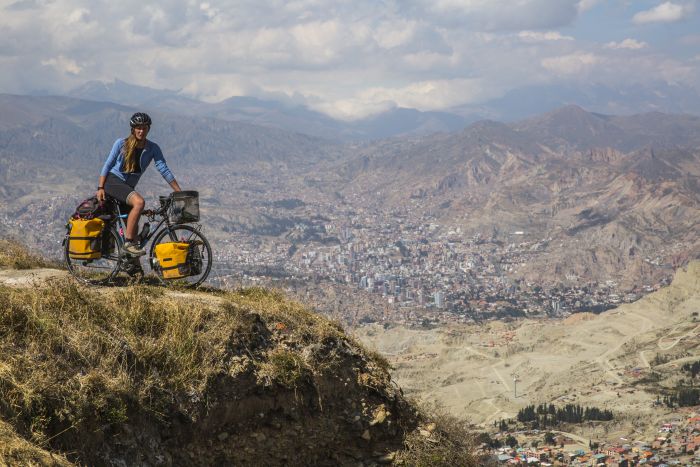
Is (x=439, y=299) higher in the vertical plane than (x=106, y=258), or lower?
lower

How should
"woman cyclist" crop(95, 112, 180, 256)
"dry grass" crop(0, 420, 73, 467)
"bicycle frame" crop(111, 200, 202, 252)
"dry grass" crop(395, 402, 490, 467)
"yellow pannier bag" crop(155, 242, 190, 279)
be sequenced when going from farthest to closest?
"bicycle frame" crop(111, 200, 202, 252), "yellow pannier bag" crop(155, 242, 190, 279), "woman cyclist" crop(95, 112, 180, 256), "dry grass" crop(395, 402, 490, 467), "dry grass" crop(0, 420, 73, 467)

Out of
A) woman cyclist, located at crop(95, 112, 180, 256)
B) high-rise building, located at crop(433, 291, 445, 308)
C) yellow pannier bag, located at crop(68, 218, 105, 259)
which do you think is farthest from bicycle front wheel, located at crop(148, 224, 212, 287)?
high-rise building, located at crop(433, 291, 445, 308)

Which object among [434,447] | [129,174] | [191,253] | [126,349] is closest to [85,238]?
[129,174]

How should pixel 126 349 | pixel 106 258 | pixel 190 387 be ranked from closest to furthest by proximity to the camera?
pixel 126 349
pixel 190 387
pixel 106 258

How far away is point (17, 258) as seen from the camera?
11.2 m

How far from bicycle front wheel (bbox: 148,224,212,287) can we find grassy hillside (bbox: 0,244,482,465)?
3.24ft

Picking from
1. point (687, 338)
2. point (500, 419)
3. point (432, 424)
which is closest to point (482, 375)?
point (500, 419)

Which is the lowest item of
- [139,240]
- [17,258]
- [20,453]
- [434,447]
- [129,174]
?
[434,447]

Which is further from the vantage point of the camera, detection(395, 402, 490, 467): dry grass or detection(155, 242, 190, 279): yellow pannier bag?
detection(155, 242, 190, 279): yellow pannier bag

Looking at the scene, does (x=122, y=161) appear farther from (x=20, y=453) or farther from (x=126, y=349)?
(x=20, y=453)

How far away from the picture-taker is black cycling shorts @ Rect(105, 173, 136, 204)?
409 inches

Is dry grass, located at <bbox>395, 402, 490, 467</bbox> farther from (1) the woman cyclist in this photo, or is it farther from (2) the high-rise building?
(2) the high-rise building

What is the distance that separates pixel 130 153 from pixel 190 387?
14.8 feet

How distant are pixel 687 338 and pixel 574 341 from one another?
15.0m
